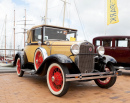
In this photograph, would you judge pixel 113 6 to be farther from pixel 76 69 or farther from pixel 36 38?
pixel 76 69

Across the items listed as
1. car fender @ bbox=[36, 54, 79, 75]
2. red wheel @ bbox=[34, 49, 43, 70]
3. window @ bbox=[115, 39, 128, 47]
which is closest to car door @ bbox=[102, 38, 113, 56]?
window @ bbox=[115, 39, 128, 47]

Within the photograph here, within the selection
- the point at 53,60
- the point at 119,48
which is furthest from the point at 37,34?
the point at 119,48

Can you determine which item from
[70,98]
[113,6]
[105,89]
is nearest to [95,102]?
[70,98]

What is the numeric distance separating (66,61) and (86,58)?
2.36 ft

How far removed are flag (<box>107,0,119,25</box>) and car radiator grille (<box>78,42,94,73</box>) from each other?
8975 mm

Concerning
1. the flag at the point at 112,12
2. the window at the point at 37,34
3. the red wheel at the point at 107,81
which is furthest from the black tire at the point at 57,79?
the flag at the point at 112,12

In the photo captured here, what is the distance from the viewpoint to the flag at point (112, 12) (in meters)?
11.9

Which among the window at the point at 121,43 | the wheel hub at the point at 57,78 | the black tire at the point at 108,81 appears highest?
the window at the point at 121,43

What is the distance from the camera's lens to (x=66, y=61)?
337 centimetres

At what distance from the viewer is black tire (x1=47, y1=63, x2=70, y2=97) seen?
3285 mm

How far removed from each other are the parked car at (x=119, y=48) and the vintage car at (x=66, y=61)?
3237 millimetres

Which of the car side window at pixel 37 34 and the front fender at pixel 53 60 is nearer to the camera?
the front fender at pixel 53 60

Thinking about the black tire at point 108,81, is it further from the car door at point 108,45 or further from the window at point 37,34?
the car door at point 108,45

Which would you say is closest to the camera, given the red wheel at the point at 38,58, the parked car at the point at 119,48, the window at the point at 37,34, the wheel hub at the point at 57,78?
the wheel hub at the point at 57,78
